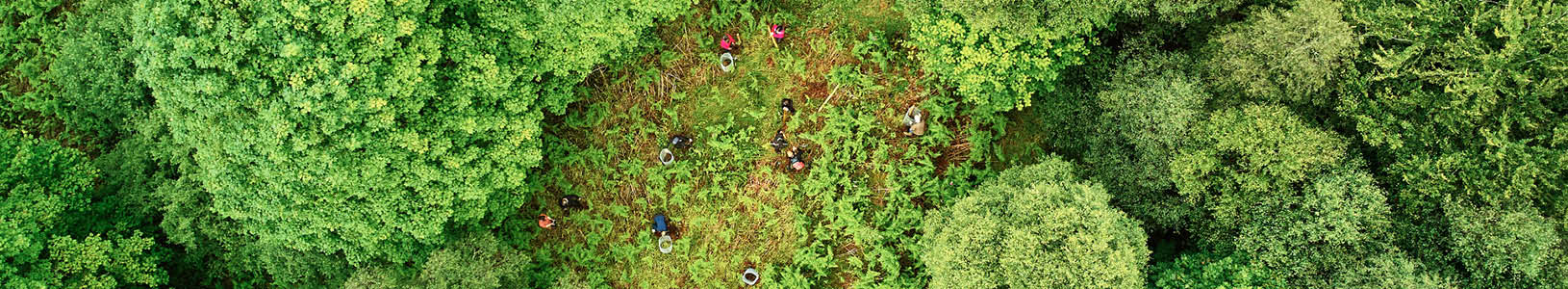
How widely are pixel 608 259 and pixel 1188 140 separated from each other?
52.3 ft

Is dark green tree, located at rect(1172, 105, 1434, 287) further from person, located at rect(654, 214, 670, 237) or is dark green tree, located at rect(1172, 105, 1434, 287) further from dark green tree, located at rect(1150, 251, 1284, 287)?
person, located at rect(654, 214, 670, 237)

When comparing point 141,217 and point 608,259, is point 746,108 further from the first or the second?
point 141,217

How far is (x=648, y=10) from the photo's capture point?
67.9ft

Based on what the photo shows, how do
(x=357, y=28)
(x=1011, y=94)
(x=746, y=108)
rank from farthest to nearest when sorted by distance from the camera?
(x=746, y=108)
(x=1011, y=94)
(x=357, y=28)

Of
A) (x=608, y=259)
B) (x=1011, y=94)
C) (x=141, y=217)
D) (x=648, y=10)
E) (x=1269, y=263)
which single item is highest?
(x=648, y=10)

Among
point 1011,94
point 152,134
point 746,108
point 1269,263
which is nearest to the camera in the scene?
point 1269,263

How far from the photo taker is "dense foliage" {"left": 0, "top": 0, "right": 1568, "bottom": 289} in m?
17.8

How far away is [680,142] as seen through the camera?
24406mm

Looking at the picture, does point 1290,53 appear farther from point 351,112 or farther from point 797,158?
point 351,112

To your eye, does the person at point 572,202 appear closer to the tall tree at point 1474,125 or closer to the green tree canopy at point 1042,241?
the green tree canopy at point 1042,241

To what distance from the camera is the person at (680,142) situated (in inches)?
959

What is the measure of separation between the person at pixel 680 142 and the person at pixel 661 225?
2.09 meters

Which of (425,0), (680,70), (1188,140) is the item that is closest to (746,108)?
(680,70)

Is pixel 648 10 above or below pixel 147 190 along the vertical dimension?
above
